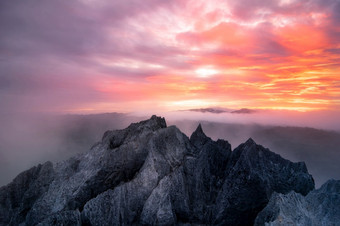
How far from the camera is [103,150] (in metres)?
70.5

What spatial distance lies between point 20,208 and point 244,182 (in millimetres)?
67355

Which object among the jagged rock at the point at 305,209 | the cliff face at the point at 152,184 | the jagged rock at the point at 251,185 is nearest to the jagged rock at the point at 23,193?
the cliff face at the point at 152,184

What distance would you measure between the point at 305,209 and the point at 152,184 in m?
37.9

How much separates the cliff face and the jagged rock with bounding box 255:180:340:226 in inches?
256

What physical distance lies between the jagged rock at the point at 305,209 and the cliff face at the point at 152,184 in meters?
6.49

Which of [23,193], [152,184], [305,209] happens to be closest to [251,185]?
[305,209]

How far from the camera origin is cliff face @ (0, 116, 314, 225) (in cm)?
5397

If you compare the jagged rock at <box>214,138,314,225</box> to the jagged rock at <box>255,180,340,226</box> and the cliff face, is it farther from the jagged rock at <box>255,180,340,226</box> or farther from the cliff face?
the jagged rock at <box>255,180,340,226</box>

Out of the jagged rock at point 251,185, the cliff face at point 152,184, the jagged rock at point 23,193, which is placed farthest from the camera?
the jagged rock at point 23,193

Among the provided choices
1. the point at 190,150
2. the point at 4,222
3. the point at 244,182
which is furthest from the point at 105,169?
the point at 244,182

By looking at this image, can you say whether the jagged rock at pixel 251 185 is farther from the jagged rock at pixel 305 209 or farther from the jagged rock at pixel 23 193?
the jagged rock at pixel 23 193

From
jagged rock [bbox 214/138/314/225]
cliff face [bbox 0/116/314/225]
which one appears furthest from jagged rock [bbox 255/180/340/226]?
cliff face [bbox 0/116/314/225]

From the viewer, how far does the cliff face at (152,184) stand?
5397 centimetres

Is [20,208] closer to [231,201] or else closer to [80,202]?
Answer: [80,202]
